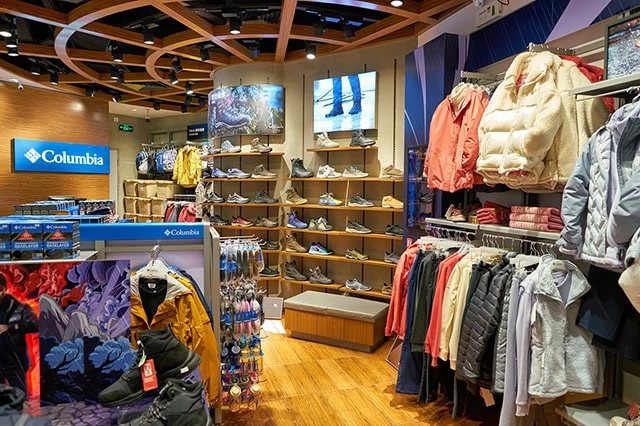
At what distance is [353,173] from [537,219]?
269 cm

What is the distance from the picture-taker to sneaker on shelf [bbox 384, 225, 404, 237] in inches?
186

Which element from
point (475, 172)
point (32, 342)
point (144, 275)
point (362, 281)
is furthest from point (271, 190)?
point (32, 342)

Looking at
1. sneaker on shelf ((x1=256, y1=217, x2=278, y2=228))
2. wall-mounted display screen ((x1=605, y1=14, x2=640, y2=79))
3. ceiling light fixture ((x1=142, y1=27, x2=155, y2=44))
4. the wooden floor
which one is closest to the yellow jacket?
the wooden floor

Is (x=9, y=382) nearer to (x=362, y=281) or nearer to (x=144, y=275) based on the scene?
(x=144, y=275)

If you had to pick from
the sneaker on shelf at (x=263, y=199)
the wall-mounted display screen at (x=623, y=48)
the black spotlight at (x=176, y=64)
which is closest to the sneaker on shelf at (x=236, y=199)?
the sneaker on shelf at (x=263, y=199)

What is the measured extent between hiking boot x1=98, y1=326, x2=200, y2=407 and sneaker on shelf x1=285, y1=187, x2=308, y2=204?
3797mm

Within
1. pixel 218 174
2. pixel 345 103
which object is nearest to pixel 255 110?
pixel 218 174

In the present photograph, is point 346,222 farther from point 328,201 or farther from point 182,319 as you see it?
point 182,319

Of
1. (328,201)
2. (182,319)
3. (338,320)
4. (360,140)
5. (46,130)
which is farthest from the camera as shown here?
(46,130)

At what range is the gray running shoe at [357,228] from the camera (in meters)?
4.99

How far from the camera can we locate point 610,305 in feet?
6.59

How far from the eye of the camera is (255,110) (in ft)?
18.9

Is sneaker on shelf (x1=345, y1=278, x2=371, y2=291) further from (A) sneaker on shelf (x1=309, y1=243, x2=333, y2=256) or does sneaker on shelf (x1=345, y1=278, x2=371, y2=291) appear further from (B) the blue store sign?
(B) the blue store sign

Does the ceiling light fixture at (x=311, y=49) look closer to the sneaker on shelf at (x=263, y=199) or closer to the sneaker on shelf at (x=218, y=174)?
the sneaker on shelf at (x=263, y=199)
